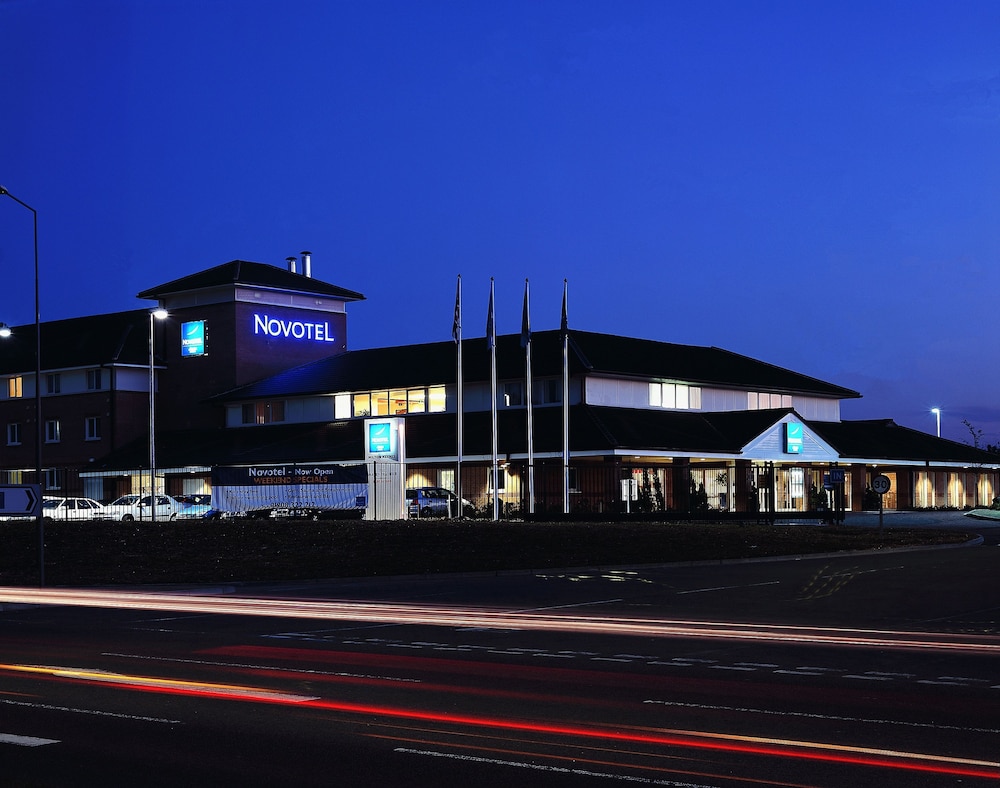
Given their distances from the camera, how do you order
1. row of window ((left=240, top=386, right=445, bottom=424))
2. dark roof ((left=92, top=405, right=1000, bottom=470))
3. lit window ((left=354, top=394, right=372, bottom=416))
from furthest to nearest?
lit window ((left=354, top=394, right=372, bottom=416)) < row of window ((left=240, top=386, right=445, bottom=424)) < dark roof ((left=92, top=405, right=1000, bottom=470))

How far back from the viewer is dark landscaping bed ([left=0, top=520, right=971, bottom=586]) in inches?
1199

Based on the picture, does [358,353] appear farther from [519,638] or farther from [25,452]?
[519,638]

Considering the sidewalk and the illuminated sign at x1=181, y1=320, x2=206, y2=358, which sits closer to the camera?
the sidewalk

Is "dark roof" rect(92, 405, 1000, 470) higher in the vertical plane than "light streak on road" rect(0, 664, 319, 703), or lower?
higher

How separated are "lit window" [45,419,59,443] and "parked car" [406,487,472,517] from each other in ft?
102

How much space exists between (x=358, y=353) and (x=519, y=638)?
206 ft

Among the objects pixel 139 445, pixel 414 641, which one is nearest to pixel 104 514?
pixel 139 445

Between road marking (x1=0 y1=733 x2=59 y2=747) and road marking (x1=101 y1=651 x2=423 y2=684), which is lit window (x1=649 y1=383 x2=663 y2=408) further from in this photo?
road marking (x1=0 y1=733 x2=59 y2=747)

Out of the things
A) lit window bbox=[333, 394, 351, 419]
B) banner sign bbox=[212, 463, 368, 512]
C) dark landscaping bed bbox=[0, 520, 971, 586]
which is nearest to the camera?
dark landscaping bed bbox=[0, 520, 971, 586]

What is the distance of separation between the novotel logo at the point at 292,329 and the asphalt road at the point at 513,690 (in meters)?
56.1

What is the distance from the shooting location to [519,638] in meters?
17.4

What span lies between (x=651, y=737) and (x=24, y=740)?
4.91 meters

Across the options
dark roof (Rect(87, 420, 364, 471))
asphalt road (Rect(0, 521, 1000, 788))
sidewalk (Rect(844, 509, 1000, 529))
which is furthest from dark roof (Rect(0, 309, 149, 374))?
asphalt road (Rect(0, 521, 1000, 788))

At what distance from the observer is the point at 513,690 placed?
12.7 m
